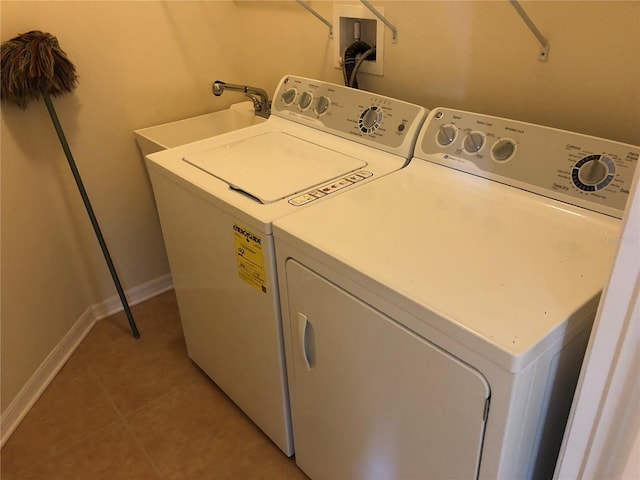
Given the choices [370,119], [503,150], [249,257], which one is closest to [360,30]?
[370,119]

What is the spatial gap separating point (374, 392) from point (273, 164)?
2.33 ft

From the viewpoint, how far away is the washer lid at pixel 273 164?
4.41ft

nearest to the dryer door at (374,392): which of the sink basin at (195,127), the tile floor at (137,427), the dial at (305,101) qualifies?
the tile floor at (137,427)

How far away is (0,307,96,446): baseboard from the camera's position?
5.78 feet

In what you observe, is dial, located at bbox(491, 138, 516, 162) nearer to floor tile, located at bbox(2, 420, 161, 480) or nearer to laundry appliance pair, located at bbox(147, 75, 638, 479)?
laundry appliance pair, located at bbox(147, 75, 638, 479)

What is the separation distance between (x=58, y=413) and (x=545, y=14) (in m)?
1.95

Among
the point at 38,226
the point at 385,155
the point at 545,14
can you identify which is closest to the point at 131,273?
the point at 38,226

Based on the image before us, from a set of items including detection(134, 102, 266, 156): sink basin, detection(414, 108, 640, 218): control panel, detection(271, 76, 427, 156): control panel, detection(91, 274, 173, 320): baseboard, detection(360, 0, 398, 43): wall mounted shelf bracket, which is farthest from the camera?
detection(91, 274, 173, 320): baseboard

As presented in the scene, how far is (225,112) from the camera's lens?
7.54 feet

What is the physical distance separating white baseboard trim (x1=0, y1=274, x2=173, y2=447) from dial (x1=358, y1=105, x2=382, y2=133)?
1.36m

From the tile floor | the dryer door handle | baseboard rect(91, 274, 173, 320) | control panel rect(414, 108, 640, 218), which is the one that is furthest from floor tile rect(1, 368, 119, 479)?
control panel rect(414, 108, 640, 218)

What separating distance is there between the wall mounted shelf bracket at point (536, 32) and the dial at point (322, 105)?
625 mm

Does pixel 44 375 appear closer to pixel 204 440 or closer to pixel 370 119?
pixel 204 440

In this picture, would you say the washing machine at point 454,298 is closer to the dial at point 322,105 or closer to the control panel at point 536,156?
the control panel at point 536,156
